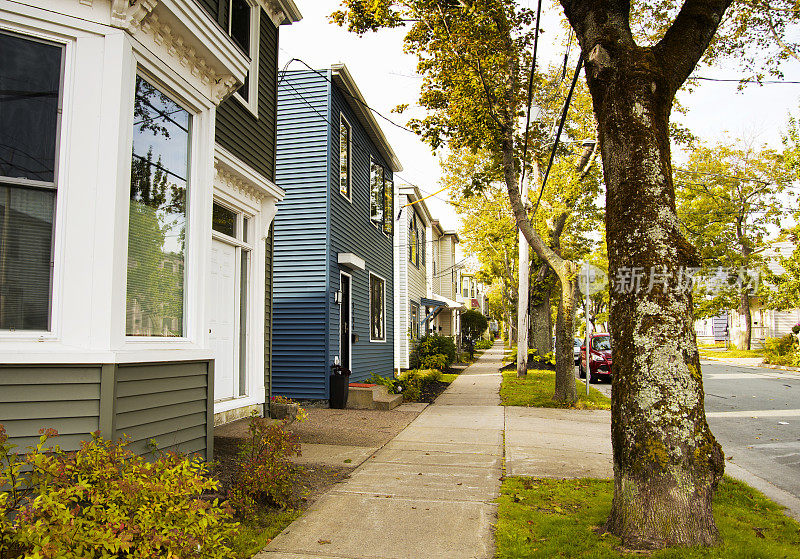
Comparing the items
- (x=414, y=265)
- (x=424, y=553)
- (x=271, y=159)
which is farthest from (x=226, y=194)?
Answer: (x=414, y=265)

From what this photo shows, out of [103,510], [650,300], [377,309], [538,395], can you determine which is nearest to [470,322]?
[377,309]

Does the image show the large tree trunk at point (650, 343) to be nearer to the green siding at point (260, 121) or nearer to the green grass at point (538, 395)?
the green siding at point (260, 121)

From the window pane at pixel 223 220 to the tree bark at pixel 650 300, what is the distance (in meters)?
5.17

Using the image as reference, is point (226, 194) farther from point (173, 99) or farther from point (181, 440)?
point (181, 440)

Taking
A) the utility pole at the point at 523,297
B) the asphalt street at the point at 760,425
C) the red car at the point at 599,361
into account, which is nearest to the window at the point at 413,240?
the utility pole at the point at 523,297

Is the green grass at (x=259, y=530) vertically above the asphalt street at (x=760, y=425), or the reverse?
the green grass at (x=259, y=530)

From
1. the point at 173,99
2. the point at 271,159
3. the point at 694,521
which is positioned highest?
the point at 271,159

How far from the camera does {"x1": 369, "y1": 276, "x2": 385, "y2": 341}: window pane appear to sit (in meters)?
16.1

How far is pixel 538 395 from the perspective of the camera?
551 inches

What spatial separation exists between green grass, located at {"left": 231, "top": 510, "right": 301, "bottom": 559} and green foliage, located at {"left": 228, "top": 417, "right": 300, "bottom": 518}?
0.09 meters

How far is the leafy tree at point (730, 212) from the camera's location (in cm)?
3300

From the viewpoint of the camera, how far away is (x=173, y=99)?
5.29 metres

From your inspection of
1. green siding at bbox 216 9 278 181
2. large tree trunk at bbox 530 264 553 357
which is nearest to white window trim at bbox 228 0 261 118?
green siding at bbox 216 9 278 181

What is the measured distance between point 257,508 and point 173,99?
3665 mm
